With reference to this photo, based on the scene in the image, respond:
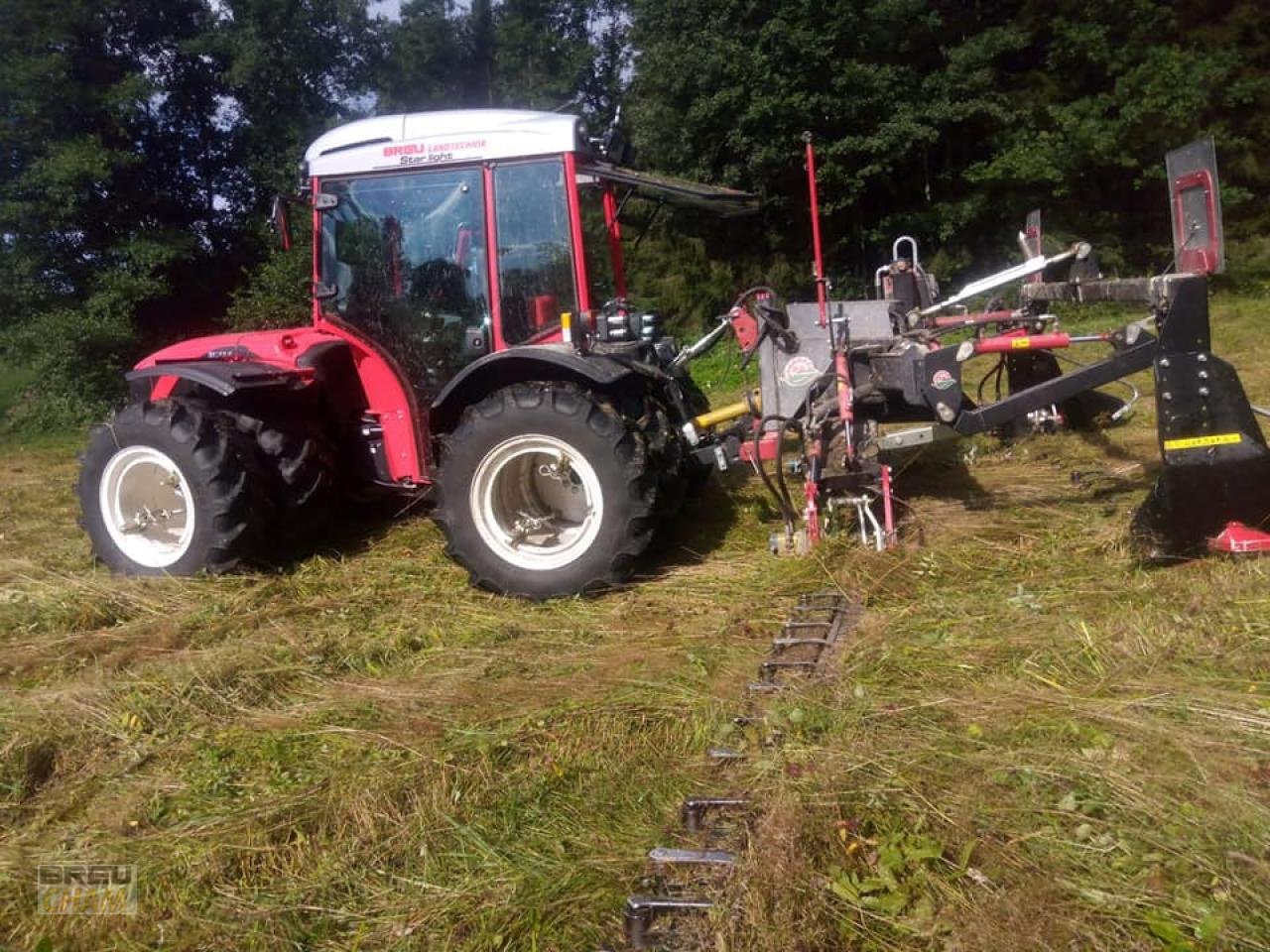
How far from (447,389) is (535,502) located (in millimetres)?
725

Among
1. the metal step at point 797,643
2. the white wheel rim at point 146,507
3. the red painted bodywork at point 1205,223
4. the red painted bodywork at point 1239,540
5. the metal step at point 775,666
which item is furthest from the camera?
the white wheel rim at point 146,507

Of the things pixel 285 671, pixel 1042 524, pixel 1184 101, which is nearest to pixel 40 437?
pixel 285 671

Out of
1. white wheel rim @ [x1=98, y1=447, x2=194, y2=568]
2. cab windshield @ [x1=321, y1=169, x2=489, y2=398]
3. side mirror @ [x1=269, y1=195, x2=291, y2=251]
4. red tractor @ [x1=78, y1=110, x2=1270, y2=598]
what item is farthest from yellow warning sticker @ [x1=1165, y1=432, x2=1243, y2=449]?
white wheel rim @ [x1=98, y1=447, x2=194, y2=568]

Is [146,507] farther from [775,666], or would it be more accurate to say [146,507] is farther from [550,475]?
[775,666]

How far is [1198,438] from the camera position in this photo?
162 inches

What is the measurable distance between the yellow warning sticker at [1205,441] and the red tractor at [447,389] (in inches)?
79.2

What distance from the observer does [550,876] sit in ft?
8.86

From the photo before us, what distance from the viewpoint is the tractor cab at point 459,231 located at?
5.02 m

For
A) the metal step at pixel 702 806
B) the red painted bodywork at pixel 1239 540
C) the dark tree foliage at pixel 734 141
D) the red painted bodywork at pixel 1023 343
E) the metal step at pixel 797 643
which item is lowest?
the metal step at pixel 702 806

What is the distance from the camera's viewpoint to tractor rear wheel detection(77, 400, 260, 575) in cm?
499

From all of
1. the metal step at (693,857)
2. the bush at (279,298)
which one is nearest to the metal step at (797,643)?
the metal step at (693,857)

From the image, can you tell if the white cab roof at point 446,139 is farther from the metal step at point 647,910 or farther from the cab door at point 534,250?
the metal step at point 647,910

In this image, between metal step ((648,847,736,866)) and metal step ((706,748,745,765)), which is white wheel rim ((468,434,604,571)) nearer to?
metal step ((706,748,745,765))

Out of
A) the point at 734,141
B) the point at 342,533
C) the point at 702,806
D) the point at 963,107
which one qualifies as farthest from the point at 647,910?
the point at 963,107
